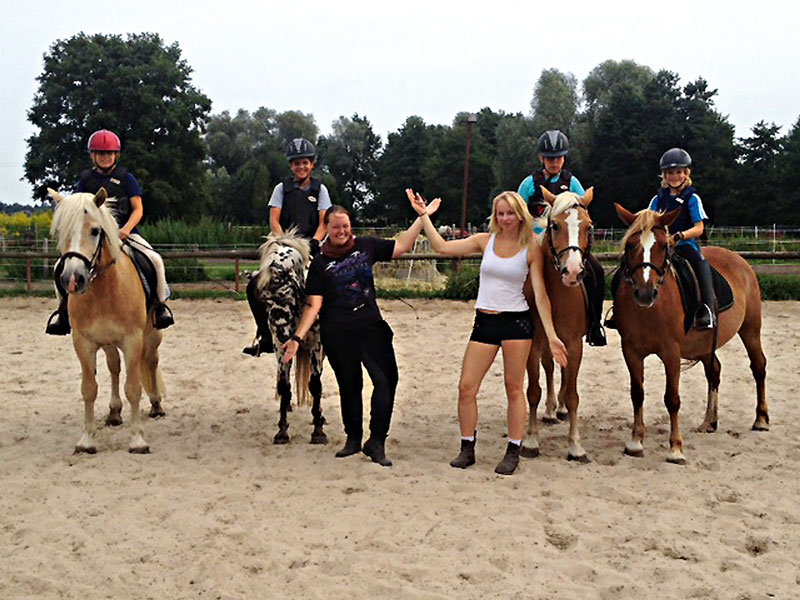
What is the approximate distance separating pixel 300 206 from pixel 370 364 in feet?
5.87

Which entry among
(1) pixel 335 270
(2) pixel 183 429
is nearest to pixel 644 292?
(1) pixel 335 270

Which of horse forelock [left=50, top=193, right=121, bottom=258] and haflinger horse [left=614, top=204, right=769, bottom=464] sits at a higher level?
horse forelock [left=50, top=193, right=121, bottom=258]

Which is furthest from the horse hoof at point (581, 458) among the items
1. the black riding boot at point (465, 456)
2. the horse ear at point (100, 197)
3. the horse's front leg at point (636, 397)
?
the horse ear at point (100, 197)

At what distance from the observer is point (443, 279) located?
17078 mm

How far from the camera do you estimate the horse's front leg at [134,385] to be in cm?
555

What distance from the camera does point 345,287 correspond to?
528 cm

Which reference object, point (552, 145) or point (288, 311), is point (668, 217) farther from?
point (288, 311)

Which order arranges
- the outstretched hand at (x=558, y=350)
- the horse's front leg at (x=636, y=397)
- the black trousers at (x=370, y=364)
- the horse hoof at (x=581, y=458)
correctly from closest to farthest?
the outstretched hand at (x=558, y=350), the black trousers at (x=370, y=364), the horse hoof at (x=581, y=458), the horse's front leg at (x=636, y=397)

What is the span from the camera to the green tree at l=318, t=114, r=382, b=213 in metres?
61.2

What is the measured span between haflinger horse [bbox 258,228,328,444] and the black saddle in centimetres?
99

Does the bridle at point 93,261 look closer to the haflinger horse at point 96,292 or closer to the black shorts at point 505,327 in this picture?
Result: the haflinger horse at point 96,292

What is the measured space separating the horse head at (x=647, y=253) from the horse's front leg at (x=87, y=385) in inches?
159

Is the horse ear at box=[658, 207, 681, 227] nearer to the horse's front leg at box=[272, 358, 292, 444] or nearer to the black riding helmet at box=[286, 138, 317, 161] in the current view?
the black riding helmet at box=[286, 138, 317, 161]

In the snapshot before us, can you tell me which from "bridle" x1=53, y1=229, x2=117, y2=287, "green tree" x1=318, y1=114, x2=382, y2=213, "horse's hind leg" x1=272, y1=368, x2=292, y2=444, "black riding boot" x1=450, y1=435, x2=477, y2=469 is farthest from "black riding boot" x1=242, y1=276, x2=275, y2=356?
"green tree" x1=318, y1=114, x2=382, y2=213
